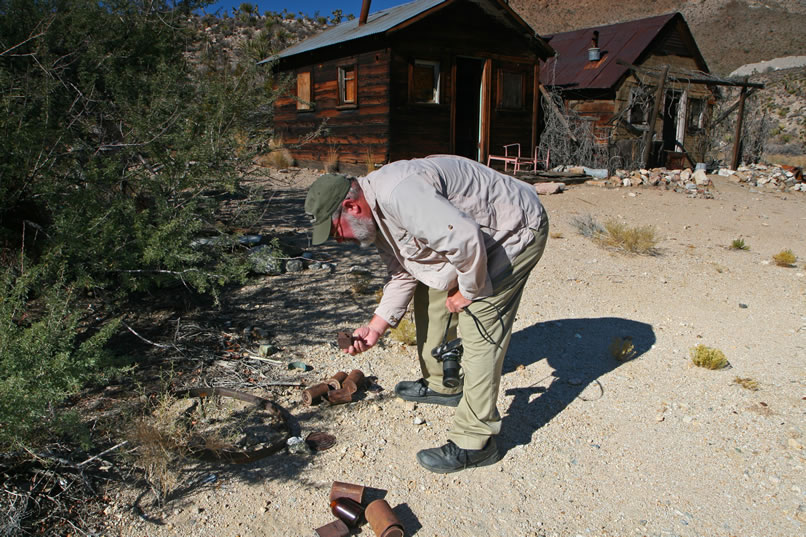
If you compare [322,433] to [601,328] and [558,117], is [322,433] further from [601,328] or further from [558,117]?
[558,117]

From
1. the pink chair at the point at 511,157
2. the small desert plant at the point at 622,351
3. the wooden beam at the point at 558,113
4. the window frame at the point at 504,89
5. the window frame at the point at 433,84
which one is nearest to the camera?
the small desert plant at the point at 622,351

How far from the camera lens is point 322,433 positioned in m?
→ 3.24

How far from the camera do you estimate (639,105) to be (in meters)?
16.1

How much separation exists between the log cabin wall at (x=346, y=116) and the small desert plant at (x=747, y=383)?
903cm

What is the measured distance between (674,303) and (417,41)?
350 inches

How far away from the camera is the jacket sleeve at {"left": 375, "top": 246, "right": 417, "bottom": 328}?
3.14 meters

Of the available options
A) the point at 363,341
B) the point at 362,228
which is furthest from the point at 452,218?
the point at 363,341

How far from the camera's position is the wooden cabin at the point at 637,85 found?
15.0 m

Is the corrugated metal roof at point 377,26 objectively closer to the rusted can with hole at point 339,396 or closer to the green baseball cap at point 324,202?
the rusted can with hole at point 339,396

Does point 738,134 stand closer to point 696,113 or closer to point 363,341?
point 696,113

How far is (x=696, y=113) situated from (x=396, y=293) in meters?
18.0

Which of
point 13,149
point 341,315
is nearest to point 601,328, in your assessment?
point 341,315

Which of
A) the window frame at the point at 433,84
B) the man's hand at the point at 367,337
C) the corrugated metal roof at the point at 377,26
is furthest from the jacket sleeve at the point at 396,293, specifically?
the window frame at the point at 433,84

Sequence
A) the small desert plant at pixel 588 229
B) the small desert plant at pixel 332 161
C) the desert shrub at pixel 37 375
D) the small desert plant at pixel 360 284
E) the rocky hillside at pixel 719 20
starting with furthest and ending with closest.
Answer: the rocky hillside at pixel 719 20, the small desert plant at pixel 332 161, the small desert plant at pixel 588 229, the small desert plant at pixel 360 284, the desert shrub at pixel 37 375
